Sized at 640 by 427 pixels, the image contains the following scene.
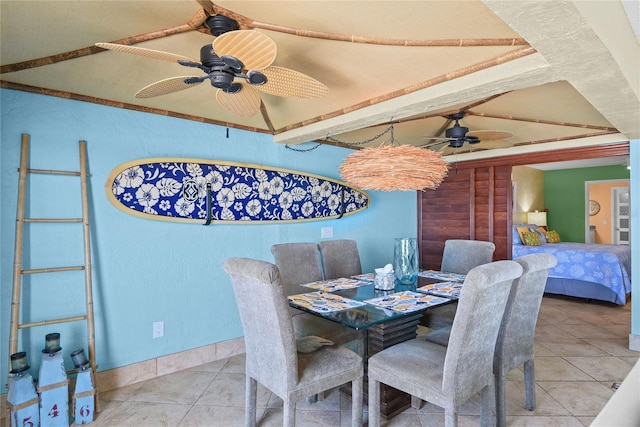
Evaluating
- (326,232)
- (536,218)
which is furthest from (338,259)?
(536,218)

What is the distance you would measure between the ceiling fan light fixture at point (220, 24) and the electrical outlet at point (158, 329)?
2.14 m

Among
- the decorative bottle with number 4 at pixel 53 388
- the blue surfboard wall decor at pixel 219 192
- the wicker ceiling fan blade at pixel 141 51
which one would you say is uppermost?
the wicker ceiling fan blade at pixel 141 51

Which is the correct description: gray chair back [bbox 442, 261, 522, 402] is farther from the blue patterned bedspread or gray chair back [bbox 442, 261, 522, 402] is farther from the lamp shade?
the lamp shade

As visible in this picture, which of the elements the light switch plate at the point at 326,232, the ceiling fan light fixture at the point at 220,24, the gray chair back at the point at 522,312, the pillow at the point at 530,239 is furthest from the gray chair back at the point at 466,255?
the pillow at the point at 530,239

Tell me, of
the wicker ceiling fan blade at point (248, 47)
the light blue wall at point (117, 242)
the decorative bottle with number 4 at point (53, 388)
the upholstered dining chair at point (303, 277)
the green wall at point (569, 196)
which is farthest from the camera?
the green wall at point (569, 196)

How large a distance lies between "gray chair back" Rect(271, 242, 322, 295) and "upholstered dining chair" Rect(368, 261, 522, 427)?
1.11 meters

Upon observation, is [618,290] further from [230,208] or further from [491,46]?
[230,208]

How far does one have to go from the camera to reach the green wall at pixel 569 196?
7.89 m

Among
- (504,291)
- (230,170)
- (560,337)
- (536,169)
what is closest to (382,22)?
(504,291)

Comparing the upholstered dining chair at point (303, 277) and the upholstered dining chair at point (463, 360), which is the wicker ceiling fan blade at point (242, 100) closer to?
the upholstered dining chair at point (303, 277)

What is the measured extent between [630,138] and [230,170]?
11.9 ft

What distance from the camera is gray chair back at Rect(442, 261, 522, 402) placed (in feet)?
4.91

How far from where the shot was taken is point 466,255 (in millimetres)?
3312

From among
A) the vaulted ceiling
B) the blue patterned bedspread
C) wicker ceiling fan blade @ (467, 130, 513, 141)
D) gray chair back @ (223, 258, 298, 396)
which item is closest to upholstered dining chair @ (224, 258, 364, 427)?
gray chair back @ (223, 258, 298, 396)
